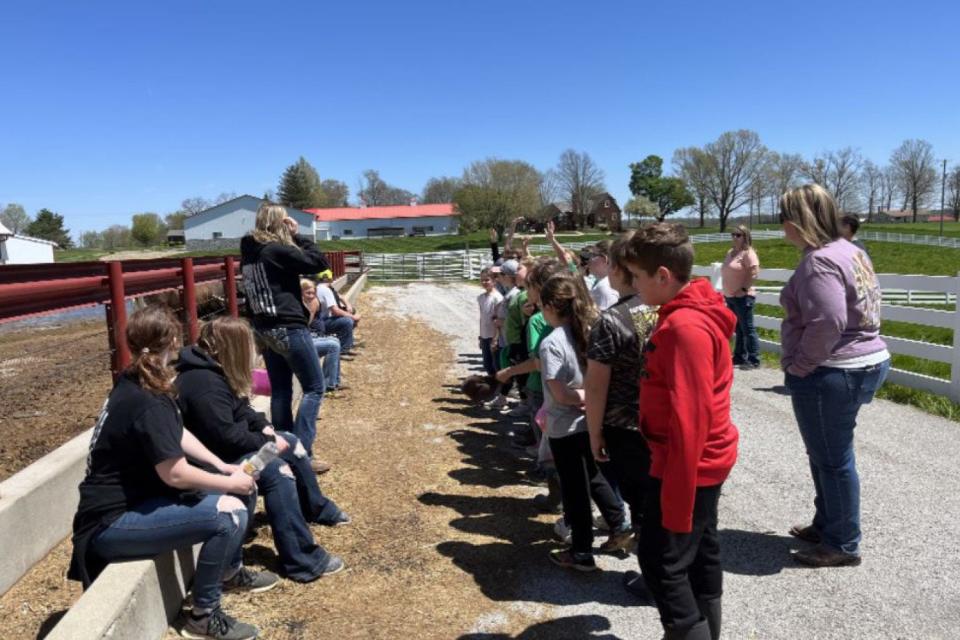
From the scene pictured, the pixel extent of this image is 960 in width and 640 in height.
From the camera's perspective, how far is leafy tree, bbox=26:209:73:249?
9519 centimetres

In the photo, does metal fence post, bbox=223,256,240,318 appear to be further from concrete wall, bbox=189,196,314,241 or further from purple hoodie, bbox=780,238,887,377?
concrete wall, bbox=189,196,314,241

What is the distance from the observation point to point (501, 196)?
70438 mm

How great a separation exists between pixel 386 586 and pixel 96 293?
104 inches

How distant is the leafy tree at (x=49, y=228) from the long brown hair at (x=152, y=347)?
10705 cm

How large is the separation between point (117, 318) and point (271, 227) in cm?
118

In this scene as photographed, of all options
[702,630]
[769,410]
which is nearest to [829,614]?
[702,630]

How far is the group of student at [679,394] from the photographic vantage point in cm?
235

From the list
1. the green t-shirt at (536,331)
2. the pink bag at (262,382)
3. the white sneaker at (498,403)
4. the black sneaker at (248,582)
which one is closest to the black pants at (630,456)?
the green t-shirt at (536,331)

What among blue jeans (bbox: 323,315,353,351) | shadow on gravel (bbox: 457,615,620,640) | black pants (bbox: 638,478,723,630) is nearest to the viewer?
black pants (bbox: 638,478,723,630)

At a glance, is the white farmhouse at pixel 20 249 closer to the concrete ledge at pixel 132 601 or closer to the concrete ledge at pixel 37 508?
the concrete ledge at pixel 37 508

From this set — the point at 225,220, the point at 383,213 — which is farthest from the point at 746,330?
the point at 383,213

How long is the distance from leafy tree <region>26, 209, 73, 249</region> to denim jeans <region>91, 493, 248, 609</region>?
107186mm

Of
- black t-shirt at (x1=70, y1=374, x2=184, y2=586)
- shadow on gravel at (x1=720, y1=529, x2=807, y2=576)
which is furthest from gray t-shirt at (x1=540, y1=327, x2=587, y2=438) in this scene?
black t-shirt at (x1=70, y1=374, x2=184, y2=586)

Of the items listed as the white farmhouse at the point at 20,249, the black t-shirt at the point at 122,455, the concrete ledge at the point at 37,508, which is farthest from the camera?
the white farmhouse at the point at 20,249
